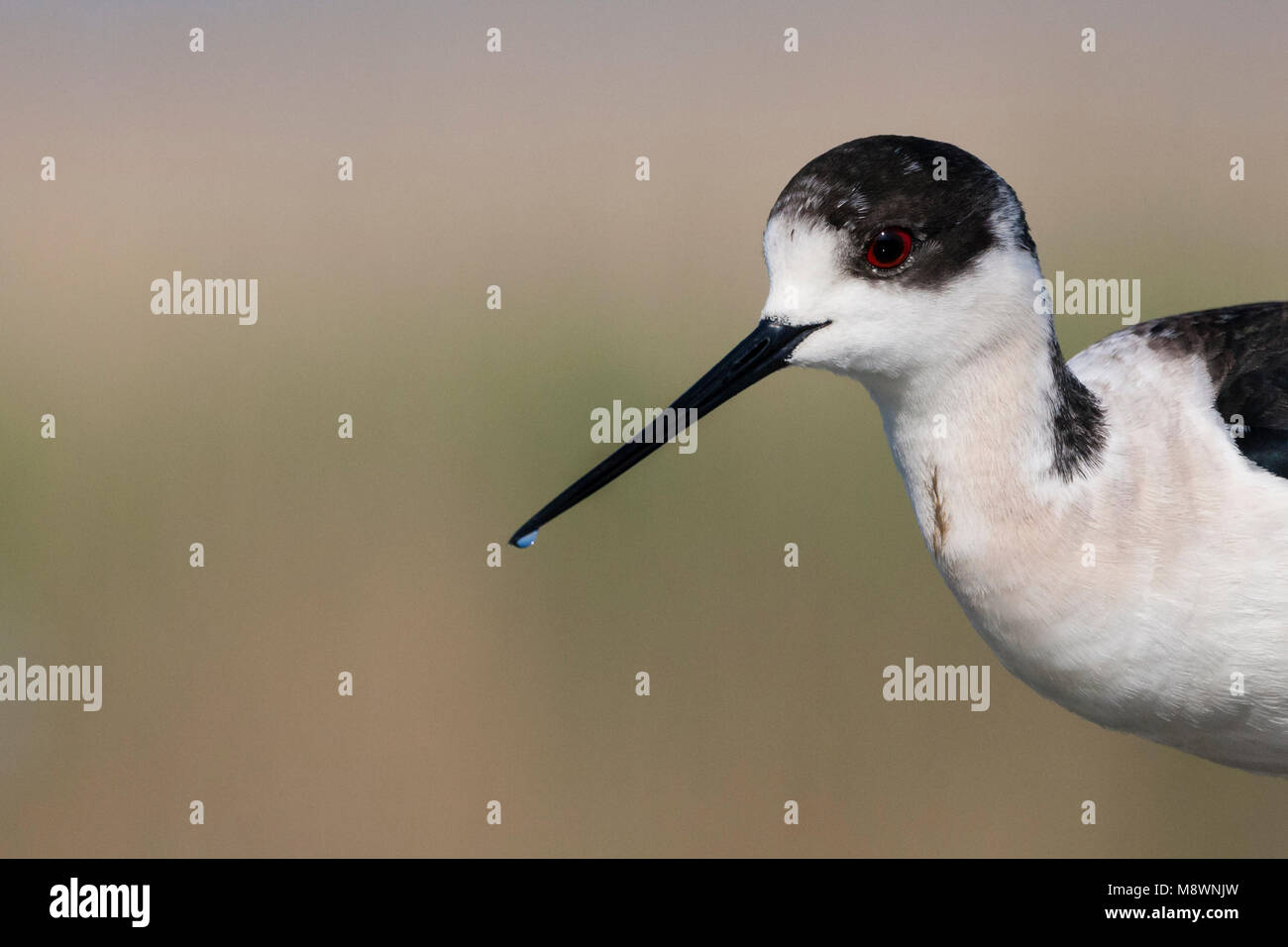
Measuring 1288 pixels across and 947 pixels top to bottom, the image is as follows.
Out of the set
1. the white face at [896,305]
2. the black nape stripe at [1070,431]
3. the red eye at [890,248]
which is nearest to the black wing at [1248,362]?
the black nape stripe at [1070,431]

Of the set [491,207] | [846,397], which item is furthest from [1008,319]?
[491,207]

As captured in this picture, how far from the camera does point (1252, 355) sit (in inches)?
88.4

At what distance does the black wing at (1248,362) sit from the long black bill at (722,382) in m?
0.76

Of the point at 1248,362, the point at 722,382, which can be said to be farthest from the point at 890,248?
the point at 1248,362

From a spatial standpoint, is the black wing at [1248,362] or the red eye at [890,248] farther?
the black wing at [1248,362]

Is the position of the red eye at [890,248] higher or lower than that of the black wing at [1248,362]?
higher

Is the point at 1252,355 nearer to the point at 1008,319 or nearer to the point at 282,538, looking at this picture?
the point at 1008,319

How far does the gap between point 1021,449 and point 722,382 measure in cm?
Answer: 49

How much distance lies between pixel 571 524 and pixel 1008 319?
2.92 meters

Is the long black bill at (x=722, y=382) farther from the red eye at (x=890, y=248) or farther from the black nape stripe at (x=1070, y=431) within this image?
the black nape stripe at (x=1070, y=431)

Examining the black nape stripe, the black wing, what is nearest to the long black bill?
the black nape stripe

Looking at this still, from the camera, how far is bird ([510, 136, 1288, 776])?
1.97 meters

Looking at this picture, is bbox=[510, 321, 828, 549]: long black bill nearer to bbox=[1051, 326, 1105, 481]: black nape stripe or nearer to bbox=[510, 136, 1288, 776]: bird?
bbox=[510, 136, 1288, 776]: bird

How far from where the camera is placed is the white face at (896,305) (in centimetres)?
197
